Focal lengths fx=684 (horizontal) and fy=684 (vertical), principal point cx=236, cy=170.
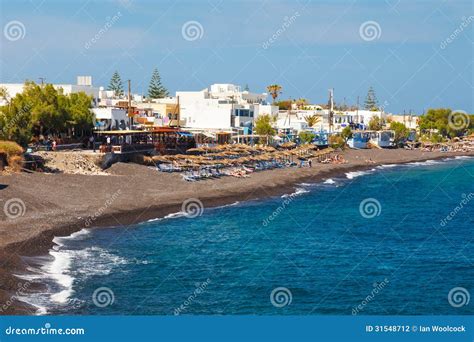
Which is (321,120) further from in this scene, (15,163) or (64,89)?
(15,163)

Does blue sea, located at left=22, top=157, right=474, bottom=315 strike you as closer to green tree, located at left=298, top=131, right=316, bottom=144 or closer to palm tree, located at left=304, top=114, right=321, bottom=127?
green tree, located at left=298, top=131, right=316, bottom=144

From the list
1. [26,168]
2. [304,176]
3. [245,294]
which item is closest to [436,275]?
[245,294]

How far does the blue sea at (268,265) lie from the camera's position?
78.3 ft

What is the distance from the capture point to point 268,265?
30250 mm

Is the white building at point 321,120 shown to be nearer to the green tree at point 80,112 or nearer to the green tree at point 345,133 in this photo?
the green tree at point 345,133

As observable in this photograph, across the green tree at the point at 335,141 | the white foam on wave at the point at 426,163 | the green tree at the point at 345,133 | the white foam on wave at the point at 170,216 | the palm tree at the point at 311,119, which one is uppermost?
the palm tree at the point at 311,119

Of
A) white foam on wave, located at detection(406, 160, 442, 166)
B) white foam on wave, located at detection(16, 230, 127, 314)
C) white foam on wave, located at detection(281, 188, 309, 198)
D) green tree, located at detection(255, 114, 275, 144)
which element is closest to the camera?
white foam on wave, located at detection(16, 230, 127, 314)

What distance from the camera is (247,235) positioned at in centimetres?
3709

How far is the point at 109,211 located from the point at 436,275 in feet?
60.2

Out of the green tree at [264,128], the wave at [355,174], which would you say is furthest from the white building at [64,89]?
the wave at [355,174]

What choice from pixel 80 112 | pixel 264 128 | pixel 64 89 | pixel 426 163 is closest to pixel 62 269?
pixel 80 112

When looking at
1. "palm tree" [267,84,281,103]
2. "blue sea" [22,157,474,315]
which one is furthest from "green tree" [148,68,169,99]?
"blue sea" [22,157,474,315]

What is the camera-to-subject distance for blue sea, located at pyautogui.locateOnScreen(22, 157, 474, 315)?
78.3 ft

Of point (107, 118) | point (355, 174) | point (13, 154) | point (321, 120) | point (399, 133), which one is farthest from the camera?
point (399, 133)
